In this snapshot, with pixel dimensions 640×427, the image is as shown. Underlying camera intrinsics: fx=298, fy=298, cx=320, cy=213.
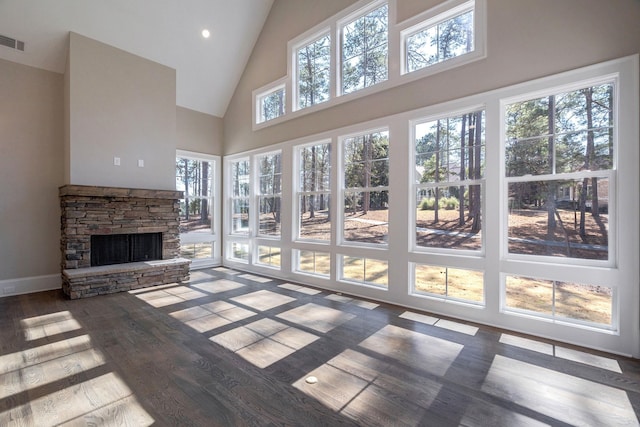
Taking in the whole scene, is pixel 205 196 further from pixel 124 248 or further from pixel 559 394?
pixel 559 394

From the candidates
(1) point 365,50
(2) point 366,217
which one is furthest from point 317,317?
(1) point 365,50

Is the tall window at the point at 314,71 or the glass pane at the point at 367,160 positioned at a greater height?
the tall window at the point at 314,71

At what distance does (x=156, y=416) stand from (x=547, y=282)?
375 cm

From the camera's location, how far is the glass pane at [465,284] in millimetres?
3594

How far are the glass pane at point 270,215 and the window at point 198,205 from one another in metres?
1.43

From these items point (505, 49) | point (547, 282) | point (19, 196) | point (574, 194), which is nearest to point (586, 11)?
point (505, 49)

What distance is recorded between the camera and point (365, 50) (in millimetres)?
4668

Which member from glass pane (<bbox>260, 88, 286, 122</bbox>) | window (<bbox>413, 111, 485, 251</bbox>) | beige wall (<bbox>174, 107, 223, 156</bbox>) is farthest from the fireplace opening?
window (<bbox>413, 111, 485, 251</bbox>)

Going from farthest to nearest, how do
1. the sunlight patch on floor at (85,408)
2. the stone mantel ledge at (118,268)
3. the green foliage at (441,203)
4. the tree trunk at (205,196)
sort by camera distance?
the tree trunk at (205,196)
the stone mantel ledge at (118,268)
the green foliage at (441,203)
the sunlight patch on floor at (85,408)

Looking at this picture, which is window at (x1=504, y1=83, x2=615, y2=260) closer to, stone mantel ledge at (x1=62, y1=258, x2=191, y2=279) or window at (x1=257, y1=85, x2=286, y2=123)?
window at (x1=257, y1=85, x2=286, y2=123)

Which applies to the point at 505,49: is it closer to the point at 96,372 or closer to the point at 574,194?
the point at 574,194

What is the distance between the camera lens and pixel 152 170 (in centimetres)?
571

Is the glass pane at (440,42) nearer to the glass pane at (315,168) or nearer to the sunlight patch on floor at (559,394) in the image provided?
the glass pane at (315,168)

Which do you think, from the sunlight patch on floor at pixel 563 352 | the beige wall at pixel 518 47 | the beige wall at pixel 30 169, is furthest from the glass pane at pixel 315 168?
the beige wall at pixel 30 169
